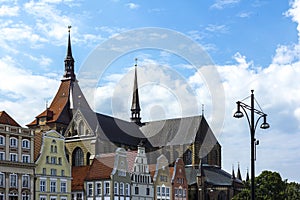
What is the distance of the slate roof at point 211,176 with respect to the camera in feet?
363

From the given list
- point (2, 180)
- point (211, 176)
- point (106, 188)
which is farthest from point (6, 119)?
point (211, 176)

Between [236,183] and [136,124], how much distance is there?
30.8 m

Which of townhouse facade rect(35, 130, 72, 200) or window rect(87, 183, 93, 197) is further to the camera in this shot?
window rect(87, 183, 93, 197)

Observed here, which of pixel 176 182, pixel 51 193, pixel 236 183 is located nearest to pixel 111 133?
pixel 176 182

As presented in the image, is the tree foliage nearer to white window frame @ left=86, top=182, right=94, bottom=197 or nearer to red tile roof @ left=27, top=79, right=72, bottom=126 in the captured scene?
white window frame @ left=86, top=182, right=94, bottom=197

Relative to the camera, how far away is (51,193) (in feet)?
240

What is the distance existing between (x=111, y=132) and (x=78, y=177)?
2566 centimetres

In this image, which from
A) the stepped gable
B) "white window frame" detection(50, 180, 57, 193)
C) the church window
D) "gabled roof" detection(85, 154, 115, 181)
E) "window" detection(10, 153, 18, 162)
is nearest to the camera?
"window" detection(10, 153, 18, 162)

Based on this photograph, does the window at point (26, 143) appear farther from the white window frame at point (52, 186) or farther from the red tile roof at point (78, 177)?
the red tile roof at point (78, 177)

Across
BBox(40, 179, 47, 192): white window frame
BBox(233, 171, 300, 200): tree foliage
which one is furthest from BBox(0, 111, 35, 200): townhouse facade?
BBox(233, 171, 300, 200): tree foliage

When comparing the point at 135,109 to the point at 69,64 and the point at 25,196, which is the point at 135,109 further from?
the point at 25,196

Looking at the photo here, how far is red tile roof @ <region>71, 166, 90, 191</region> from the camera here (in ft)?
268

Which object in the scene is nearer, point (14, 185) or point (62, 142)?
point (14, 185)

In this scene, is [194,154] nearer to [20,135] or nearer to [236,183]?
[236,183]
